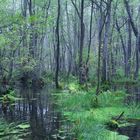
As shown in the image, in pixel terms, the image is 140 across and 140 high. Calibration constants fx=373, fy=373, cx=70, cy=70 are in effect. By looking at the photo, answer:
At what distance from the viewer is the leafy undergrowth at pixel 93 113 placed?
7.95m

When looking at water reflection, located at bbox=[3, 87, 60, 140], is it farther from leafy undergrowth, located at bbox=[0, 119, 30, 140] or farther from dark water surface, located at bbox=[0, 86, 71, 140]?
leafy undergrowth, located at bbox=[0, 119, 30, 140]

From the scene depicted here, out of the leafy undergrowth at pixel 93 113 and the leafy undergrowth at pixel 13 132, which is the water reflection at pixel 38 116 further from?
the leafy undergrowth at pixel 93 113

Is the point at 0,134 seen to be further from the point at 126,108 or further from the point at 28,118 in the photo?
the point at 126,108

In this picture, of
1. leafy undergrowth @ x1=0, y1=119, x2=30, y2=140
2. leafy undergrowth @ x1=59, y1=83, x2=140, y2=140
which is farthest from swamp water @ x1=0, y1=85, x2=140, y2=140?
leafy undergrowth @ x1=59, y1=83, x2=140, y2=140

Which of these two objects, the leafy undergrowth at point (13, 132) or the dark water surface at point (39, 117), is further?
the dark water surface at point (39, 117)

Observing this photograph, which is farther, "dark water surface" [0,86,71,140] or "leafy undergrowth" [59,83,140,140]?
"dark water surface" [0,86,71,140]

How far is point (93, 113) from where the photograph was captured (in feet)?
36.1

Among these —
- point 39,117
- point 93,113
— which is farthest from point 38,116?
point 93,113

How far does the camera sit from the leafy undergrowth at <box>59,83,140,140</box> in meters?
7.95

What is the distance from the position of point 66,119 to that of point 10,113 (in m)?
3.04

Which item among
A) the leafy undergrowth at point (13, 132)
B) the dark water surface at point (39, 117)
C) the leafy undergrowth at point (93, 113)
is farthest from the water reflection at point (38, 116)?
the leafy undergrowth at point (93, 113)

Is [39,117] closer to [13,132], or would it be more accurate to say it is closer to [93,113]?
[93,113]

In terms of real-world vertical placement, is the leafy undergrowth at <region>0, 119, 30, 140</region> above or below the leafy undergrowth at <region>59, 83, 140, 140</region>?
below

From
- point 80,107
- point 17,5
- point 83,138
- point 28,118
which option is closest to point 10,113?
point 28,118
